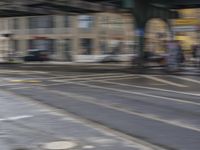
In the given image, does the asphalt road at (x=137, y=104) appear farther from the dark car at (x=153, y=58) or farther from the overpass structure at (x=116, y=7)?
the dark car at (x=153, y=58)

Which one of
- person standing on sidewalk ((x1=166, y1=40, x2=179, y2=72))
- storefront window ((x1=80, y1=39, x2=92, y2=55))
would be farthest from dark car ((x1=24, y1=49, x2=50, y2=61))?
person standing on sidewalk ((x1=166, y1=40, x2=179, y2=72))

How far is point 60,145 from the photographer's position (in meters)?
8.69

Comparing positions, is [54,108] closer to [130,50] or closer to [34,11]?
[34,11]

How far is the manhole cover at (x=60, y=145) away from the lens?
848 cm

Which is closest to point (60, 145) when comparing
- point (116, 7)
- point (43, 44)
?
point (116, 7)

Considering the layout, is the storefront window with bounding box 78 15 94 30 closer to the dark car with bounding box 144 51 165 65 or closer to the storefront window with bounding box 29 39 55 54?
the storefront window with bounding box 29 39 55 54

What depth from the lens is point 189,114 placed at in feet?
39.5

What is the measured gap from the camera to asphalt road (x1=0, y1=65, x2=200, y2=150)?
9648 mm

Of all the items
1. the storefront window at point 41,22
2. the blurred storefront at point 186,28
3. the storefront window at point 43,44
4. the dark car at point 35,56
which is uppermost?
the storefront window at point 41,22

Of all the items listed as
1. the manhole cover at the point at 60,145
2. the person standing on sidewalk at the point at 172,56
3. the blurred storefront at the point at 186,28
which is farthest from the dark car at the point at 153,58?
the manhole cover at the point at 60,145

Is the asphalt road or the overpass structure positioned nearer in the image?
the asphalt road

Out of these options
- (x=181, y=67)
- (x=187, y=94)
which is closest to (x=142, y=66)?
(x=181, y=67)

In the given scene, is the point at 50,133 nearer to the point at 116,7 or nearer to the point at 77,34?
the point at 116,7

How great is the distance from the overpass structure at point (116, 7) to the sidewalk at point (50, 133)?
17.8 m
